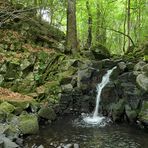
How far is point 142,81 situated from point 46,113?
16.1ft

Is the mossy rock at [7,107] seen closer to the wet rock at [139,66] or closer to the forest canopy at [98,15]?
the wet rock at [139,66]

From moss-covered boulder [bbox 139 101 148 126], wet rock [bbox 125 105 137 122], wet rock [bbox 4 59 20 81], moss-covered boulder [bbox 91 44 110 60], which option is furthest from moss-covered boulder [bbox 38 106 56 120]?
moss-covered boulder [bbox 91 44 110 60]

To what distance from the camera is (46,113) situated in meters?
14.1

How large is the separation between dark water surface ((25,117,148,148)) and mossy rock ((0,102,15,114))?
1611 millimetres

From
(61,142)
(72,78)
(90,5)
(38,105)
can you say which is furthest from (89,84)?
(90,5)

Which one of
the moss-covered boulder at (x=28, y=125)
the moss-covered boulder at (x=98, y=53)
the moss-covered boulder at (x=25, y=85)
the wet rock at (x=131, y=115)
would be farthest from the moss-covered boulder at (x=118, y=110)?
the moss-covered boulder at (x=98, y=53)

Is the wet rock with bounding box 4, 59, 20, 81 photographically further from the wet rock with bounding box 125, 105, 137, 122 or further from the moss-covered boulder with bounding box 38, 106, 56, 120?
the wet rock with bounding box 125, 105, 137, 122

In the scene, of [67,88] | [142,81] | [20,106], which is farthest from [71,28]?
[20,106]

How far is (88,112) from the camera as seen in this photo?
631 inches

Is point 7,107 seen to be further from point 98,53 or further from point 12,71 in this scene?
point 98,53

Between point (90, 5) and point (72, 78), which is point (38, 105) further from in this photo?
point (90, 5)

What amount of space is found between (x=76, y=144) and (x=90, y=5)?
20596 mm

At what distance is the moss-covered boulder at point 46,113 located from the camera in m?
14.0

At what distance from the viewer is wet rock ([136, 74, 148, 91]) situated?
46.6 ft
